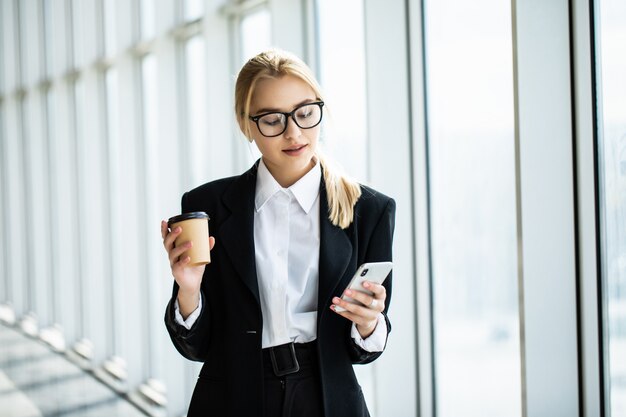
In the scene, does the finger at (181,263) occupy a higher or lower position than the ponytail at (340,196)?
lower

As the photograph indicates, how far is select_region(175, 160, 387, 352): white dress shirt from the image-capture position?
1338 millimetres

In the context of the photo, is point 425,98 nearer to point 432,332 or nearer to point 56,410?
point 432,332

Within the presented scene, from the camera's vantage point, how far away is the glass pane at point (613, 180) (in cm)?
Result: 193

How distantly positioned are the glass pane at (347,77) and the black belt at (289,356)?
169cm

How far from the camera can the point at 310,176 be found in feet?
4.68

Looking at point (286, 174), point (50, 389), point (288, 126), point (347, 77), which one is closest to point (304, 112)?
point (288, 126)

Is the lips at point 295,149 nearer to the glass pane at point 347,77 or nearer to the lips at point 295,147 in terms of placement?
the lips at point 295,147

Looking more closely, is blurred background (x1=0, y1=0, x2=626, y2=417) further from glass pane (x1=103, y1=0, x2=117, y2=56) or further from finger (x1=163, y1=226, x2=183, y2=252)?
glass pane (x1=103, y1=0, x2=117, y2=56)

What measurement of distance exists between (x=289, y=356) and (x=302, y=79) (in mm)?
610

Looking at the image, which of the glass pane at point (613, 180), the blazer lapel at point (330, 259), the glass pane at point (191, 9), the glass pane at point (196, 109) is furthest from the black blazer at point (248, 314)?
the glass pane at point (191, 9)

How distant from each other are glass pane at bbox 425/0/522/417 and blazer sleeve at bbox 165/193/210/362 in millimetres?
1375

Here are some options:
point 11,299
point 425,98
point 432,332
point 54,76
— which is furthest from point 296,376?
point 11,299

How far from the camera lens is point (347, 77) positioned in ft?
10.2

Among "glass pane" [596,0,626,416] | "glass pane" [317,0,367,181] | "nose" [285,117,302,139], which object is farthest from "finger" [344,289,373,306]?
"glass pane" [317,0,367,181]
